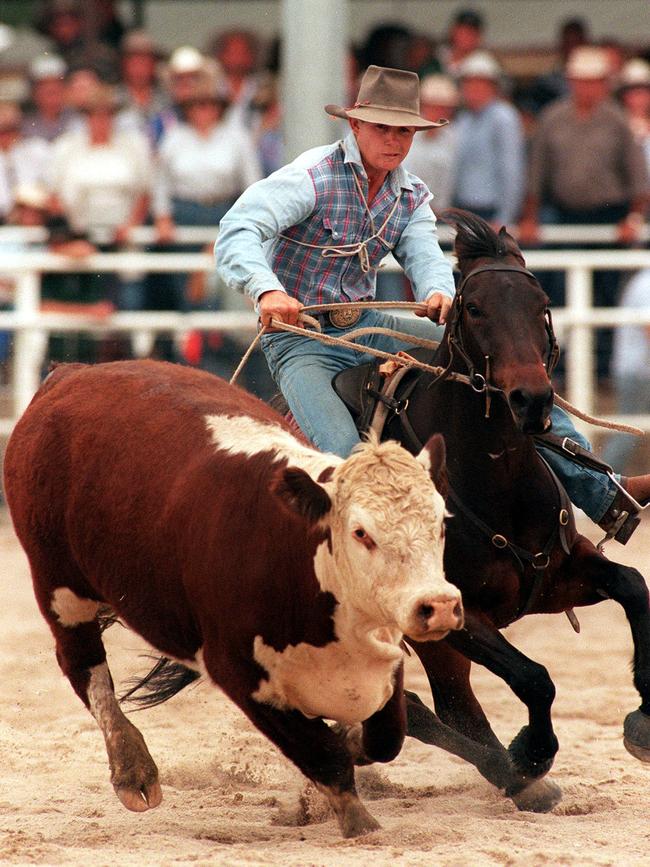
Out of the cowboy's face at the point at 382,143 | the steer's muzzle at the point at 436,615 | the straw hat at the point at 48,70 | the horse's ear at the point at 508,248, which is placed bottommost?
the steer's muzzle at the point at 436,615

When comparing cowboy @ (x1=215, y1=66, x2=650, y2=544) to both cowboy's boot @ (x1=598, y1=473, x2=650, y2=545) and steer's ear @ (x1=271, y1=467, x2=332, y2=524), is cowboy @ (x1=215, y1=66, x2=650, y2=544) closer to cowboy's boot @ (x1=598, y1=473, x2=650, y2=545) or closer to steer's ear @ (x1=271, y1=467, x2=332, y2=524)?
cowboy's boot @ (x1=598, y1=473, x2=650, y2=545)

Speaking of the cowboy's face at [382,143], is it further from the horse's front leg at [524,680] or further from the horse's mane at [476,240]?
the horse's front leg at [524,680]

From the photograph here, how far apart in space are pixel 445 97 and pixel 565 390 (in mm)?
1978

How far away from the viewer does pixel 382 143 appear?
4.92 meters

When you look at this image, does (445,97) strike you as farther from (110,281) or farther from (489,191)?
(110,281)

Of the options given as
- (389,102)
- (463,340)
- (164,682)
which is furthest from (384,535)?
(389,102)

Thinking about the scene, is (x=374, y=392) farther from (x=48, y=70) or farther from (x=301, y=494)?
(x=48, y=70)

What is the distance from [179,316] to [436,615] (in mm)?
5875

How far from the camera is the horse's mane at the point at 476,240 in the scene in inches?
182

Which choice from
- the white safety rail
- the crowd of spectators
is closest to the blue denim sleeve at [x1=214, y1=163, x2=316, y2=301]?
the white safety rail

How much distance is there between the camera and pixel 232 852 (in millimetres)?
4004

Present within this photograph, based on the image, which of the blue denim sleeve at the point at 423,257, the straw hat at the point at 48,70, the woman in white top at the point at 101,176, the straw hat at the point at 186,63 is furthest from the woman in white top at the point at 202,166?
the blue denim sleeve at the point at 423,257

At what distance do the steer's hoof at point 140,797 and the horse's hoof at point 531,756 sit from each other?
1011 mm

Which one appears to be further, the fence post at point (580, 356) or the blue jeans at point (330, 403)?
the fence post at point (580, 356)
